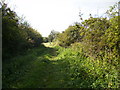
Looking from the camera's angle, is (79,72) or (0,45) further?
(0,45)

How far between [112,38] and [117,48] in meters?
0.62

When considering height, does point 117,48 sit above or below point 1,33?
below

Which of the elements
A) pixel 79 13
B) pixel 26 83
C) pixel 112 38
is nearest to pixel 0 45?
pixel 26 83

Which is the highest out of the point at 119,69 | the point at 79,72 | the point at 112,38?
the point at 112,38

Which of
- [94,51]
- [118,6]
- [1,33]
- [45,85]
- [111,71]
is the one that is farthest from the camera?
[1,33]

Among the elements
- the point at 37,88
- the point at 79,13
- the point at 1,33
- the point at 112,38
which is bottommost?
the point at 37,88

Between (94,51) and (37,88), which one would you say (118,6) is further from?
(37,88)

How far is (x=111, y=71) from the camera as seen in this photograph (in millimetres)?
5805

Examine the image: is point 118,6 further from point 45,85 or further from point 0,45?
point 0,45

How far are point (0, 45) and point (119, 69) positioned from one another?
9512mm

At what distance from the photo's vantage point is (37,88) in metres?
5.99

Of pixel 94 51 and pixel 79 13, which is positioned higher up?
pixel 79 13

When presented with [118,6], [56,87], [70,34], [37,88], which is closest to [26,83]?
[37,88]

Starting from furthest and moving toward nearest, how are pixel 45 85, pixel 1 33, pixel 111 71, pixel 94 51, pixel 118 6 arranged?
pixel 1 33 → pixel 94 51 → pixel 45 85 → pixel 111 71 → pixel 118 6
